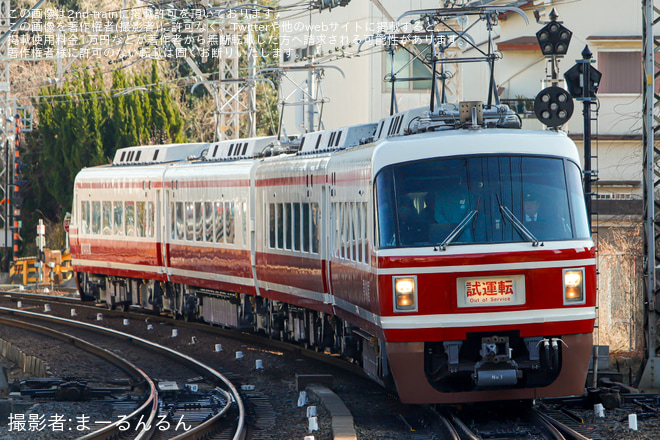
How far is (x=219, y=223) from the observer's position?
19.6 metres

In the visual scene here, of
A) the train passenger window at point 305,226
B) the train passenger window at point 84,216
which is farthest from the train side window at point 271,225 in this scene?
the train passenger window at point 84,216

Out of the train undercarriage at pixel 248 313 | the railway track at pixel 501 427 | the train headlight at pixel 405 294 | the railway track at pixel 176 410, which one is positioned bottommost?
the railway track at pixel 176 410

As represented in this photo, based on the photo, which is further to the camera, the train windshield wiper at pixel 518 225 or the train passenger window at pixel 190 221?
the train passenger window at pixel 190 221

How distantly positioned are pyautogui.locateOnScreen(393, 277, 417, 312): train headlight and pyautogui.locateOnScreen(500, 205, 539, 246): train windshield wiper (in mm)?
944

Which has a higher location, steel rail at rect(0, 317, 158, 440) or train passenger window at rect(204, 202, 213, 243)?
train passenger window at rect(204, 202, 213, 243)

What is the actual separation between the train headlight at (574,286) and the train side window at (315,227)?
4869mm

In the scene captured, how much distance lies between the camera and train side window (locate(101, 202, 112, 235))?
24.2 m

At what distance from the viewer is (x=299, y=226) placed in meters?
15.6

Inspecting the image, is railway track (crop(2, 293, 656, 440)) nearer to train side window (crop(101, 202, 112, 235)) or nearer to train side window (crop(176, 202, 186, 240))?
train side window (crop(176, 202, 186, 240))

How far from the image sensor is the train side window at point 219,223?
63.9ft

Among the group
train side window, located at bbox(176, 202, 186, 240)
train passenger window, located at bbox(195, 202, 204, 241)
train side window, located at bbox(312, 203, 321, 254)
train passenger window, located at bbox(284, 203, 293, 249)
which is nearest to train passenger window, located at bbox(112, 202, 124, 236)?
train side window, located at bbox(176, 202, 186, 240)

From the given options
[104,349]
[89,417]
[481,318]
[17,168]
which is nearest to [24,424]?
[89,417]

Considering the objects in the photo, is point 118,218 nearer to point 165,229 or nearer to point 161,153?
point 161,153

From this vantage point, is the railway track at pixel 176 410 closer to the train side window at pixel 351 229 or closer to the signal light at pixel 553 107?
the train side window at pixel 351 229
